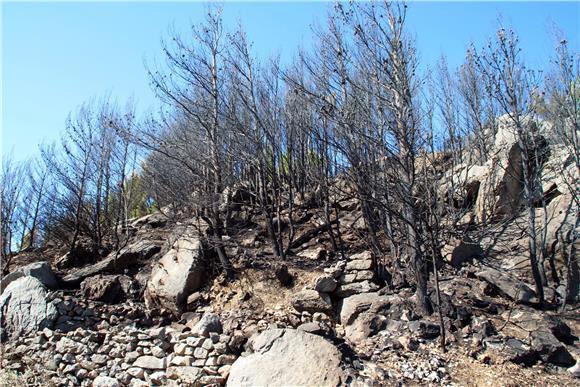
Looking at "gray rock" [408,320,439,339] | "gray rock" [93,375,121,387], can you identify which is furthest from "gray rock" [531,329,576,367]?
"gray rock" [93,375,121,387]

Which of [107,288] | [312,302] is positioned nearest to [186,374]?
[312,302]

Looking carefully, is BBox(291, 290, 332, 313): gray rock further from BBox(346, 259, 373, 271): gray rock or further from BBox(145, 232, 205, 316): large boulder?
BBox(145, 232, 205, 316): large boulder

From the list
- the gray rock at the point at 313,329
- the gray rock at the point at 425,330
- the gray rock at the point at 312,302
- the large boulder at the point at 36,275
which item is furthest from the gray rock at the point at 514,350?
the large boulder at the point at 36,275

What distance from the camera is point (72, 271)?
11148mm

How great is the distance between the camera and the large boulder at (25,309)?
325 inches

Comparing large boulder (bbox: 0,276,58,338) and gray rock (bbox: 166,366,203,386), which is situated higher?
large boulder (bbox: 0,276,58,338)

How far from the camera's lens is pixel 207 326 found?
275 inches

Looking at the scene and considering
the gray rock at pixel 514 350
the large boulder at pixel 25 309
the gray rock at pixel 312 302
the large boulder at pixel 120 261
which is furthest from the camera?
the large boulder at pixel 120 261

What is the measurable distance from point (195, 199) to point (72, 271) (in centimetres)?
382

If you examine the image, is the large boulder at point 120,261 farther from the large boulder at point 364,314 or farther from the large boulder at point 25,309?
the large boulder at point 364,314

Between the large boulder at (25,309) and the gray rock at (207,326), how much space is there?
2.98m

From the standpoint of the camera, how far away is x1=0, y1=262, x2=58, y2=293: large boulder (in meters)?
9.45

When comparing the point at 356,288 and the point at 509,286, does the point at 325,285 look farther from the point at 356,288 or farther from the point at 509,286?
the point at 509,286

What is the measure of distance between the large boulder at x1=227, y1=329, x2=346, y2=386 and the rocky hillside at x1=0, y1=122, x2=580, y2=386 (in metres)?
0.01
